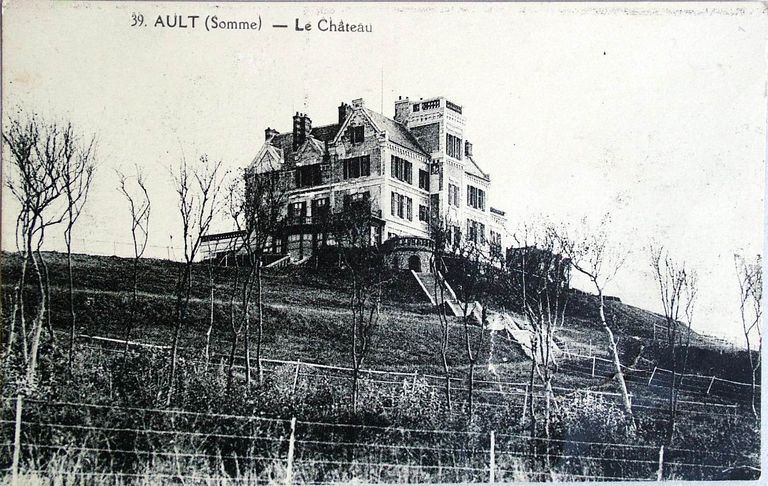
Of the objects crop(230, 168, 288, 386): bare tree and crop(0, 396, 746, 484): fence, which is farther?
crop(230, 168, 288, 386): bare tree

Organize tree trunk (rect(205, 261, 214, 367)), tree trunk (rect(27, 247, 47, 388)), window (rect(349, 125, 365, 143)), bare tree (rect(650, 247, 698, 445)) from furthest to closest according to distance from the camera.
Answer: bare tree (rect(650, 247, 698, 445))
window (rect(349, 125, 365, 143))
tree trunk (rect(205, 261, 214, 367))
tree trunk (rect(27, 247, 47, 388))

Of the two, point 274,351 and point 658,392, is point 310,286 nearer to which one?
point 274,351

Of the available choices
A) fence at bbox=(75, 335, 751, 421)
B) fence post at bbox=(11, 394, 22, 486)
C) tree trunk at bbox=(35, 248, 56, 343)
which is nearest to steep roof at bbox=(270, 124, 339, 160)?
fence at bbox=(75, 335, 751, 421)

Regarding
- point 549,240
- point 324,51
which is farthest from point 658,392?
point 324,51

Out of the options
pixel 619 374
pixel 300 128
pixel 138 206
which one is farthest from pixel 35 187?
pixel 619 374

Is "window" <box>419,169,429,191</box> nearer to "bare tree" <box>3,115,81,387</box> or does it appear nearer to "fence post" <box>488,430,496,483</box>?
"fence post" <box>488,430,496,483</box>

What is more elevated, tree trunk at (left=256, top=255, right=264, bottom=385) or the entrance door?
the entrance door

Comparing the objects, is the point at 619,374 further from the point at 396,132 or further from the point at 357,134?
the point at 357,134
